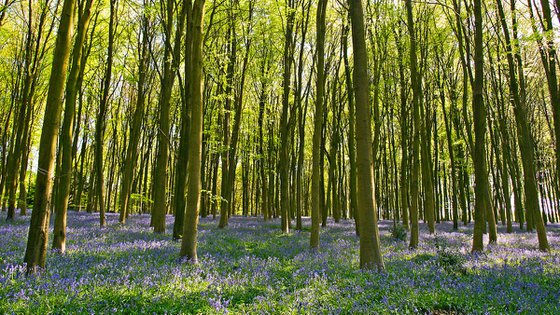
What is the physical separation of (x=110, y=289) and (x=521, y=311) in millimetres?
6089

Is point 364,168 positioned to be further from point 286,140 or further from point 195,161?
point 286,140

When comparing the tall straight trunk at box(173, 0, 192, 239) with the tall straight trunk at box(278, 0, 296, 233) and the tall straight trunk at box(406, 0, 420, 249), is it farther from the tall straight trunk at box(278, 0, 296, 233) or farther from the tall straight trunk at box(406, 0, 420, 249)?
the tall straight trunk at box(406, 0, 420, 249)

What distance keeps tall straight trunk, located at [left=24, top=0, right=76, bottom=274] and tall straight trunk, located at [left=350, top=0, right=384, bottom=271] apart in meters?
5.98

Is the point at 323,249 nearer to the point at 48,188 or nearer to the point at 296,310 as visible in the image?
the point at 296,310

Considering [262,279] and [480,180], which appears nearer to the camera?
[262,279]

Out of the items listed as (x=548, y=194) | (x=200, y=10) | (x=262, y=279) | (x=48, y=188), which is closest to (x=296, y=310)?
(x=262, y=279)

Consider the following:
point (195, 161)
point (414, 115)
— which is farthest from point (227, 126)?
point (195, 161)

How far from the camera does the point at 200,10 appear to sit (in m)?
8.75

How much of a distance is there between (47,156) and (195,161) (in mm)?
3046

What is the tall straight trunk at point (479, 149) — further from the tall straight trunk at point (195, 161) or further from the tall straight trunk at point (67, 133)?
the tall straight trunk at point (67, 133)

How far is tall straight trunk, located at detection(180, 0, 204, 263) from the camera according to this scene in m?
7.99

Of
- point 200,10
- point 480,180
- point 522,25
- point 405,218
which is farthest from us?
point 405,218

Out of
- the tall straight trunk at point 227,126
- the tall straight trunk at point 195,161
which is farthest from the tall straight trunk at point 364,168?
the tall straight trunk at point 227,126

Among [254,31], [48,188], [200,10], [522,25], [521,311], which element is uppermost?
[254,31]
